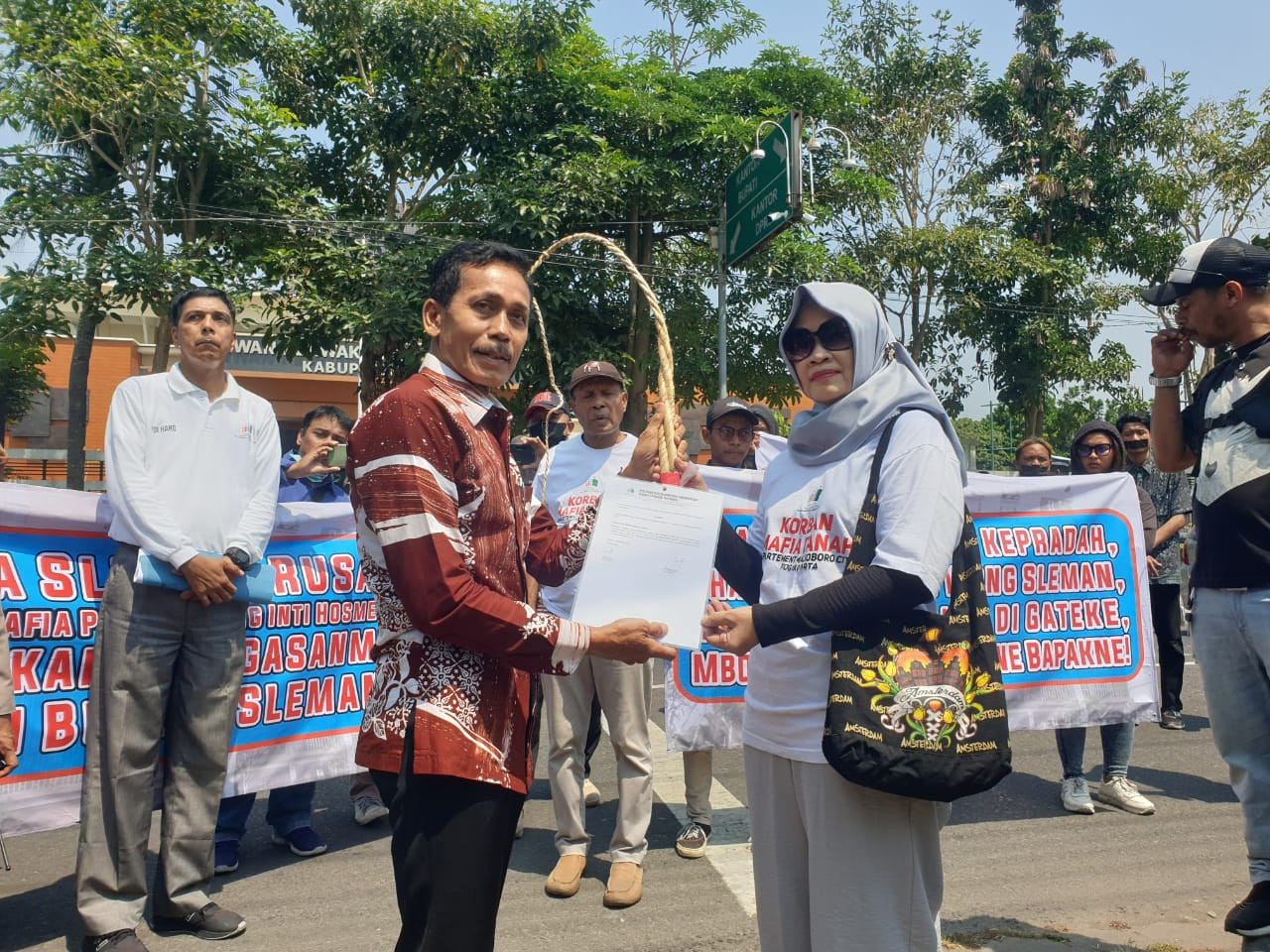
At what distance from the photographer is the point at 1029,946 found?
3.43 m

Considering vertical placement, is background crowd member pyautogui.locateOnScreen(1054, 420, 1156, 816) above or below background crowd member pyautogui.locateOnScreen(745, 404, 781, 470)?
below

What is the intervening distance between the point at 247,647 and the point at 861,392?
3.01 metres

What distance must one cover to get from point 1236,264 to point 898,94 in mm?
21172

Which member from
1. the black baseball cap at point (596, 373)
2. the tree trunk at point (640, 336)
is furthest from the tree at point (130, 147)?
the black baseball cap at point (596, 373)

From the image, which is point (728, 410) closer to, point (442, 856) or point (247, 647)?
point (247, 647)

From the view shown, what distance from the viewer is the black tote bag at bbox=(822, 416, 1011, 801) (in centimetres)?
208

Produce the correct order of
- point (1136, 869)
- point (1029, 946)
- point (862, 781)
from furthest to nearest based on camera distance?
point (1136, 869) → point (1029, 946) → point (862, 781)

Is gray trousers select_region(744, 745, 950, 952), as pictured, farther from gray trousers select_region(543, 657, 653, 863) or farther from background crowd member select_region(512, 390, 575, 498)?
background crowd member select_region(512, 390, 575, 498)

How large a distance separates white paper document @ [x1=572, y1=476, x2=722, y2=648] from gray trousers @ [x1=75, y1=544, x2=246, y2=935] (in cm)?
216

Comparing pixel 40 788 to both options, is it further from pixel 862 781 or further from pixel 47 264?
pixel 47 264

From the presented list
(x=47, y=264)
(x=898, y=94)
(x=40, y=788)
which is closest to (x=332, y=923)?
(x=40, y=788)

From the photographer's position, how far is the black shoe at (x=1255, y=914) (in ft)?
10.8

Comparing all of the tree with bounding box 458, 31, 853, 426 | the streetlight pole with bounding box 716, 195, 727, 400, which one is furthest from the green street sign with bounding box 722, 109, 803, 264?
the tree with bounding box 458, 31, 853, 426

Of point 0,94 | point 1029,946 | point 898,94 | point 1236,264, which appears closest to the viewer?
point 1236,264
